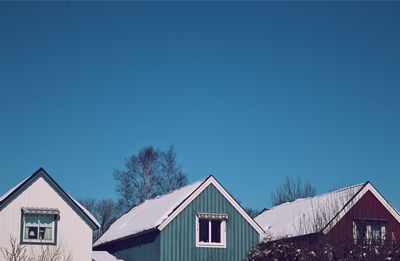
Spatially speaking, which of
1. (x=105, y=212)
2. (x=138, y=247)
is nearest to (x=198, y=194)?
(x=138, y=247)

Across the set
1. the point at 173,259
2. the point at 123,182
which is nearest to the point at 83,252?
the point at 173,259

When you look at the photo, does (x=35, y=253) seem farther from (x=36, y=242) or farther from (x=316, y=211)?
(x=316, y=211)

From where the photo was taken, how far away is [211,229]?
113 ft

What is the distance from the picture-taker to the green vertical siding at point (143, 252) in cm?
3331

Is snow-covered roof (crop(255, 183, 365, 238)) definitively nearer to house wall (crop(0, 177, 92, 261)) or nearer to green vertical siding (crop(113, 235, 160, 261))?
green vertical siding (crop(113, 235, 160, 261))

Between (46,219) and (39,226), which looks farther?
(46,219)

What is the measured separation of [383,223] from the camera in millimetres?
36906

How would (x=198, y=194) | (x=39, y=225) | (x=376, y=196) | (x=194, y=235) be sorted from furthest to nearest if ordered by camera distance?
(x=376, y=196) → (x=198, y=194) → (x=194, y=235) → (x=39, y=225)

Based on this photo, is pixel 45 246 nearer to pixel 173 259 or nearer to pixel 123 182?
pixel 173 259

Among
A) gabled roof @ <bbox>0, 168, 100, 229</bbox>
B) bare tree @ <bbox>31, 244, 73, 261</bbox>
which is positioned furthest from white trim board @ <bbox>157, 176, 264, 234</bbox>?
bare tree @ <bbox>31, 244, 73, 261</bbox>

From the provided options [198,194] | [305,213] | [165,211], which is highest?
[198,194]

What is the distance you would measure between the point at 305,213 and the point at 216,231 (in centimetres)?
593

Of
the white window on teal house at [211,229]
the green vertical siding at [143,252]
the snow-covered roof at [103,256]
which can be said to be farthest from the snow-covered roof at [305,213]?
the snow-covered roof at [103,256]

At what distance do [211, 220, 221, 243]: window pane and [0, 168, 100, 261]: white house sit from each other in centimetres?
593
